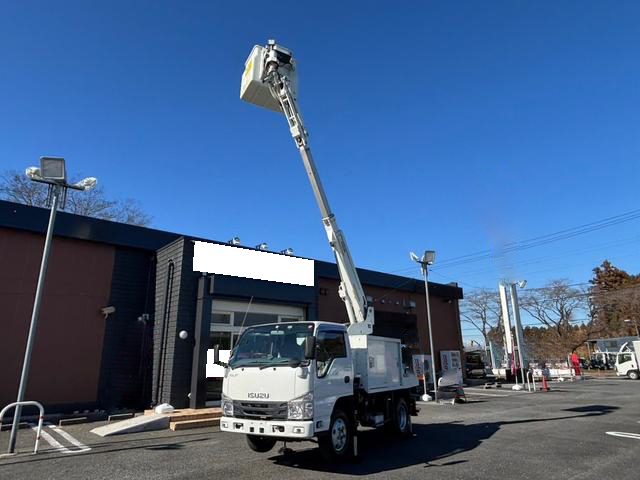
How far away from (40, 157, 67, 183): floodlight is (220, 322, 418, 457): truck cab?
5.18 metres

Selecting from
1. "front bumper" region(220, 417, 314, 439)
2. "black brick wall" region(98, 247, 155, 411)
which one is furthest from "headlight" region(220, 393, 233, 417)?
"black brick wall" region(98, 247, 155, 411)

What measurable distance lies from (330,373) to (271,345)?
1165 millimetres

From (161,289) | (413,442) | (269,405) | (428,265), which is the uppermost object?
(428,265)

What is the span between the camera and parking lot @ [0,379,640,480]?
269 inches

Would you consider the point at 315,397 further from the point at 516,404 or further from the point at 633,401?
the point at 633,401

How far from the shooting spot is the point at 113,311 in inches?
566

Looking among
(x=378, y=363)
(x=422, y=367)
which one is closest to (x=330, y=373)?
(x=378, y=363)

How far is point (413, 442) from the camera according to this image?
9516 mm

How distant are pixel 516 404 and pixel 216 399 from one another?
11.3m

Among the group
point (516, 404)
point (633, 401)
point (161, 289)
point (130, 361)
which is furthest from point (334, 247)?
point (633, 401)

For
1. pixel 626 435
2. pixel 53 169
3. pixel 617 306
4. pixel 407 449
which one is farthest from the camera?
pixel 617 306

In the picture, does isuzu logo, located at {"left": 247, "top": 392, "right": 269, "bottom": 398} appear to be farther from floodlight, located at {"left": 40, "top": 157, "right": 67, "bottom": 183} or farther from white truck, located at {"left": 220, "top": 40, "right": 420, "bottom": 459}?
floodlight, located at {"left": 40, "top": 157, "right": 67, "bottom": 183}

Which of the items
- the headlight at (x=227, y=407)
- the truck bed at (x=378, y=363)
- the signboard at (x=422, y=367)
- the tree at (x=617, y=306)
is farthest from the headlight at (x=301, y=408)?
the tree at (x=617, y=306)

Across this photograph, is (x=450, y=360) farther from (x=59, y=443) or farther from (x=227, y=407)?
(x=59, y=443)
